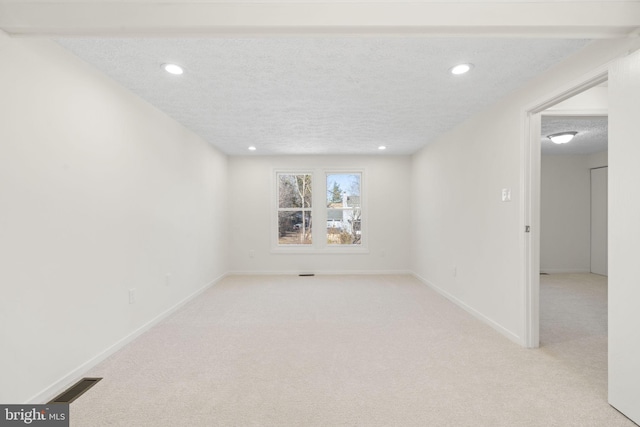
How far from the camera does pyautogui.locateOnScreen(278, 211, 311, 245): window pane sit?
626cm

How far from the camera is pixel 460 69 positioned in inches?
97.6

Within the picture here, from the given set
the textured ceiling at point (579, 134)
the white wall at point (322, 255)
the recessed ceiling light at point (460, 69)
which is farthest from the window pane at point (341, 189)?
the recessed ceiling light at point (460, 69)

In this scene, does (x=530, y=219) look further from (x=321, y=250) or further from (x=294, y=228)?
(x=294, y=228)

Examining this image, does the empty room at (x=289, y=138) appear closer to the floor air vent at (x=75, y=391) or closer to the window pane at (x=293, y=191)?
the floor air vent at (x=75, y=391)

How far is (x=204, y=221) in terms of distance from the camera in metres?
4.79

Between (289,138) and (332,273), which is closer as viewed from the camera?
(289,138)

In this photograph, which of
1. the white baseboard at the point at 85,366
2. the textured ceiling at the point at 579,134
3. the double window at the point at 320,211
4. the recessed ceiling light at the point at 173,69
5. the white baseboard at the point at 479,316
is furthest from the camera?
the double window at the point at 320,211

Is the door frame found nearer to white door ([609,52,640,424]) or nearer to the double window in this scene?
white door ([609,52,640,424])

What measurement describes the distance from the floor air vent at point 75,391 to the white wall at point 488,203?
10.8 ft

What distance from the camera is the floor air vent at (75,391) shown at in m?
1.99

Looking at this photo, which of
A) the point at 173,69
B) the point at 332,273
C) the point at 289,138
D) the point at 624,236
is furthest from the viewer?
the point at 332,273

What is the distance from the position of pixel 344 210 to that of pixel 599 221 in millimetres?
4860

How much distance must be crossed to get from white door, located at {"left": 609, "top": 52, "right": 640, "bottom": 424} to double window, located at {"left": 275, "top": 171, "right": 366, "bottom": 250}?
14.5 ft

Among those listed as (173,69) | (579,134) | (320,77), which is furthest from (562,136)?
(173,69)
